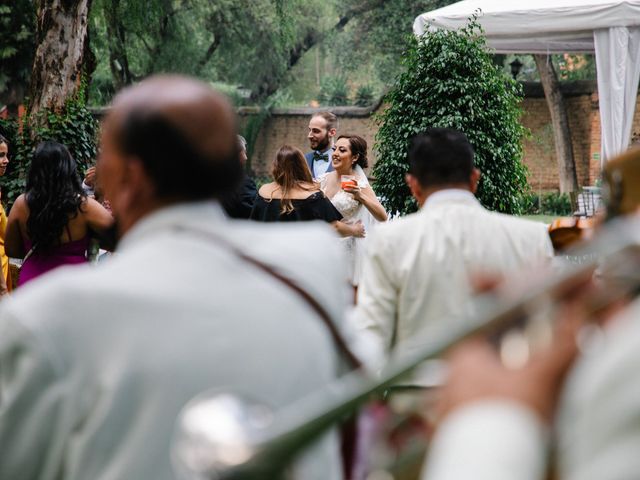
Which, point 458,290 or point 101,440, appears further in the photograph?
point 458,290

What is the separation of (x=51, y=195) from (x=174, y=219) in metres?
4.24

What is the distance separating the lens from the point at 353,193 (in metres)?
8.02

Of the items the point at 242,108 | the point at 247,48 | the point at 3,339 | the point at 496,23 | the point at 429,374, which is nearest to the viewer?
the point at 429,374

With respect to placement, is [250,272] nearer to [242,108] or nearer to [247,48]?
[242,108]

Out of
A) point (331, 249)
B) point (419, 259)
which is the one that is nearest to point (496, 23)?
point (419, 259)

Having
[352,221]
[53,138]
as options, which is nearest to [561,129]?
[53,138]

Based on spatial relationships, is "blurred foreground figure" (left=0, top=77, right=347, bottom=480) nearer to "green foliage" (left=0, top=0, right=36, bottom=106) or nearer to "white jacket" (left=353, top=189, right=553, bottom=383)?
"white jacket" (left=353, top=189, right=553, bottom=383)

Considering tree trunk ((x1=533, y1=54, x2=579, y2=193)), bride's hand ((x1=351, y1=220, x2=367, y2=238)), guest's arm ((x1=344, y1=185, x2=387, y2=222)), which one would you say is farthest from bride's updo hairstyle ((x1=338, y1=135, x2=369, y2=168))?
tree trunk ((x1=533, y1=54, x2=579, y2=193))

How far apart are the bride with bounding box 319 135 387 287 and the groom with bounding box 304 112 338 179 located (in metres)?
0.89

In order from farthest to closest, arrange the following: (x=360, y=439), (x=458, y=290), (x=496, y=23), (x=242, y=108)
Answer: (x=242, y=108)
(x=496, y=23)
(x=458, y=290)
(x=360, y=439)

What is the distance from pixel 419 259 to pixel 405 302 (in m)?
0.17

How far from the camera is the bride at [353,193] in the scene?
26.5 feet

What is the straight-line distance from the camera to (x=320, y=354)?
2.07 meters

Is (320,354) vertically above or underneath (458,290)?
above
